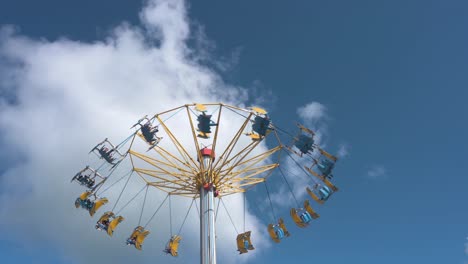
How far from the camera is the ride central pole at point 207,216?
27172 millimetres

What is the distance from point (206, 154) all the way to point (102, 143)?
7.69 meters

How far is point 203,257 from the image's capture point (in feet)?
88.5

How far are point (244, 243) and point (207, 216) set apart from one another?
5.22 m

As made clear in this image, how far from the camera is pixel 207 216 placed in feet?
93.8

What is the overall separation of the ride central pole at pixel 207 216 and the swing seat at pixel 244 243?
15.1 ft

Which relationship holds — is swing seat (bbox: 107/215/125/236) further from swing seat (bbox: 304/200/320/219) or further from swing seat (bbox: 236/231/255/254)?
swing seat (bbox: 304/200/320/219)

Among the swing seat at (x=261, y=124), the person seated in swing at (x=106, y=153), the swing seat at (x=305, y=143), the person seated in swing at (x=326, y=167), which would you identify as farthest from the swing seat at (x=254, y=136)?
the person seated in swing at (x=106, y=153)

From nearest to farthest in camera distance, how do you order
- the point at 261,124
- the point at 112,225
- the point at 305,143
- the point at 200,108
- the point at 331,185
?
1. the point at 200,108
2. the point at 261,124
3. the point at 305,143
4. the point at 331,185
5. the point at 112,225

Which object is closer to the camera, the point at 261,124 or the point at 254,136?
the point at 261,124

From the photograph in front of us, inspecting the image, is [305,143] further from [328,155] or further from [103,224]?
[103,224]

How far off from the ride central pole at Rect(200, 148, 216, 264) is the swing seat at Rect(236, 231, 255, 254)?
15.1 ft

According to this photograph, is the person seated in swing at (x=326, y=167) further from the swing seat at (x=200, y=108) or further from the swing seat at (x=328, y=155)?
the swing seat at (x=200, y=108)

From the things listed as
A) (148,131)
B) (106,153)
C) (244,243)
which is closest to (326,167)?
(244,243)

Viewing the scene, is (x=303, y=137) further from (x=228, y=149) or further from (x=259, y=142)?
(x=228, y=149)
